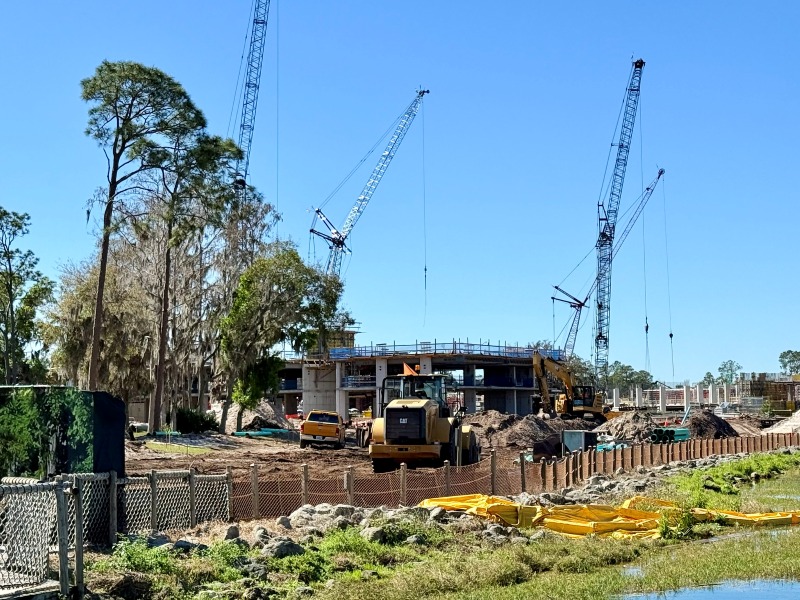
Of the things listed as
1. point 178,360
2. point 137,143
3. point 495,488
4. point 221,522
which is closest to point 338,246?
point 178,360

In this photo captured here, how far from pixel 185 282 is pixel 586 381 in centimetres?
9203

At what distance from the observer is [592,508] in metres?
21.0

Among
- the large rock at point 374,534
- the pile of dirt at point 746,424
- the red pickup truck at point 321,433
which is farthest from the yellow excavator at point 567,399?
the large rock at point 374,534

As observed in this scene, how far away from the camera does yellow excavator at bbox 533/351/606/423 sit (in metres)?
80.9

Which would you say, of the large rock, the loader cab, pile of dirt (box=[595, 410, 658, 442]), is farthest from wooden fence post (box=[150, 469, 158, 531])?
pile of dirt (box=[595, 410, 658, 442])

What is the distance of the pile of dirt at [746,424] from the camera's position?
84.9m

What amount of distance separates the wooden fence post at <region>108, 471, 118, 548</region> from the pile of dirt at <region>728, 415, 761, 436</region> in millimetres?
73560

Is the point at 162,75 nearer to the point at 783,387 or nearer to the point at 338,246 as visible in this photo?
the point at 338,246

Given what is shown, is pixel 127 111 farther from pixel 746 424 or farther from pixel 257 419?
pixel 746 424

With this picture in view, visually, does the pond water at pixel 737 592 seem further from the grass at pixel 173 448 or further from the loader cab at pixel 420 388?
the grass at pixel 173 448

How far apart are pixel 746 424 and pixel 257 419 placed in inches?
1769

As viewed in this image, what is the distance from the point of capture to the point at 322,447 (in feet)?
177

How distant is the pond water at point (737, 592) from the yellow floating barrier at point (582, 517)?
449 centimetres

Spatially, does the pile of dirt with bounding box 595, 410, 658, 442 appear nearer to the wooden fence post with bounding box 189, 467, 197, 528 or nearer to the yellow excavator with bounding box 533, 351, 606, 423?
the yellow excavator with bounding box 533, 351, 606, 423
